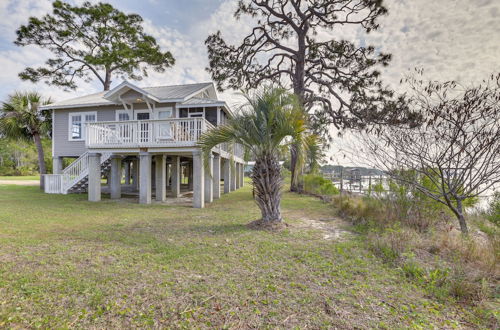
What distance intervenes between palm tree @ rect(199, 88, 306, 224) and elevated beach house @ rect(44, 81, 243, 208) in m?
0.65

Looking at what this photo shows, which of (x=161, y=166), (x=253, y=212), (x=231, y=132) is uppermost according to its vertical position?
(x=231, y=132)

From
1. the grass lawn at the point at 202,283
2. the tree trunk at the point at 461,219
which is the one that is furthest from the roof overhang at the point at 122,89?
the tree trunk at the point at 461,219

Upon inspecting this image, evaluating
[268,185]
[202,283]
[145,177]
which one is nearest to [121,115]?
[145,177]

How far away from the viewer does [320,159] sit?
310 inches

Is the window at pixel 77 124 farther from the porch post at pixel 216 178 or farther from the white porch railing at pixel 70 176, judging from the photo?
the porch post at pixel 216 178

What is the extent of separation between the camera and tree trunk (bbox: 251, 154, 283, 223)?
6.61 meters

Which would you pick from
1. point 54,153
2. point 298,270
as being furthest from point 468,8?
point 54,153

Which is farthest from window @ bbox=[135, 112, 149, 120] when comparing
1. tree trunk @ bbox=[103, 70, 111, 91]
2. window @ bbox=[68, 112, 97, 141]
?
tree trunk @ bbox=[103, 70, 111, 91]

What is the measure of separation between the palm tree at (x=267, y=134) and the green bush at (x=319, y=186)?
861 cm

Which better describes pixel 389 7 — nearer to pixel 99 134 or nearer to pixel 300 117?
pixel 300 117

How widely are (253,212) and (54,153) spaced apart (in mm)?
14039

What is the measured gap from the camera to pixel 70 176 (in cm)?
1335

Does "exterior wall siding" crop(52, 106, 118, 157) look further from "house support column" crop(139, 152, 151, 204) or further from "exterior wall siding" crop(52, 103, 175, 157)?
"house support column" crop(139, 152, 151, 204)

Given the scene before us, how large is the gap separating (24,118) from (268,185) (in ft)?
59.5
